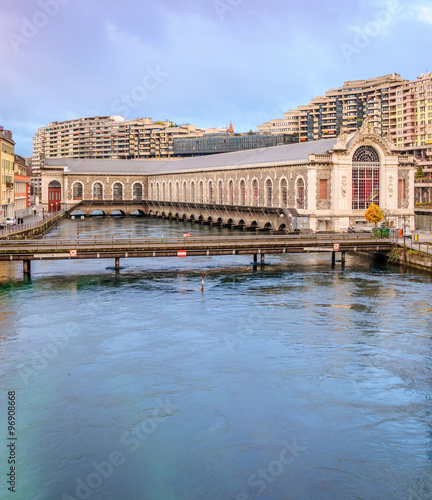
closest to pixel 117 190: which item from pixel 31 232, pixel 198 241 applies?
pixel 31 232

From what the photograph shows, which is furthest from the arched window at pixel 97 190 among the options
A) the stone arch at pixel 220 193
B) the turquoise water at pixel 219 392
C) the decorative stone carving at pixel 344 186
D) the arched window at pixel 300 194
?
the turquoise water at pixel 219 392

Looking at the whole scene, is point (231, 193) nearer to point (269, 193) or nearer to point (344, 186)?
point (269, 193)

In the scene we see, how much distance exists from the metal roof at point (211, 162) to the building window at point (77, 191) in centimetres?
367

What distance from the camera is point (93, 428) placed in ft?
94.4

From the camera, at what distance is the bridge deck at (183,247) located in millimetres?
65000

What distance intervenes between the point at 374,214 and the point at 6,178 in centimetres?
5693


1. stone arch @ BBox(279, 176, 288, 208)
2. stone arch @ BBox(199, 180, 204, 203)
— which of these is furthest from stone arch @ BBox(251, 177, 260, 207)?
stone arch @ BBox(199, 180, 204, 203)

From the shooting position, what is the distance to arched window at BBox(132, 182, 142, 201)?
186875 millimetres

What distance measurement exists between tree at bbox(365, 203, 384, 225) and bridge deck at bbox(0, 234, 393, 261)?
58.1 feet

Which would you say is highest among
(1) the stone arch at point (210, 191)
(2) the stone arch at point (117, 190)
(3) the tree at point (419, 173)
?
(3) the tree at point (419, 173)

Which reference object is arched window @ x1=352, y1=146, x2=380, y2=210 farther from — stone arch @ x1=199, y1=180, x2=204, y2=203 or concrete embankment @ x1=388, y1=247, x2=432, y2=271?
stone arch @ x1=199, y1=180, x2=204, y2=203

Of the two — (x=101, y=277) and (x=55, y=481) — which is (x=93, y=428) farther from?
(x=101, y=277)

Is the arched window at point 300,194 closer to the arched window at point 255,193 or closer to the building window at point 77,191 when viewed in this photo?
the arched window at point 255,193

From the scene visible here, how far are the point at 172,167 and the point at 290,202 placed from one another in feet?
257
